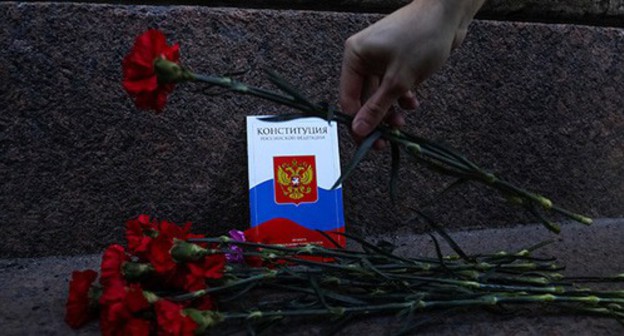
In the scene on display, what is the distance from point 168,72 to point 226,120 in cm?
65

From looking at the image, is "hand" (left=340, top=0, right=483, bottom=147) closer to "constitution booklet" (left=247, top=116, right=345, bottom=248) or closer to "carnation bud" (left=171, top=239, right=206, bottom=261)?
"carnation bud" (left=171, top=239, right=206, bottom=261)

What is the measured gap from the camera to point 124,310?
27.6 inches

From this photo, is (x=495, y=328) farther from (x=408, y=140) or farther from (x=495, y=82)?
(x=495, y=82)

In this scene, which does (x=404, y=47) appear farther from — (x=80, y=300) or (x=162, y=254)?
(x=80, y=300)

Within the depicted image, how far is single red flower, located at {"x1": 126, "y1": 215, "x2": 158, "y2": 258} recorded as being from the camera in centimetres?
80

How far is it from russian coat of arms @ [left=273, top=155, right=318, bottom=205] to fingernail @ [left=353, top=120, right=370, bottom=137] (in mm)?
515

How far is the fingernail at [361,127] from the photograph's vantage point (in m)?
0.74

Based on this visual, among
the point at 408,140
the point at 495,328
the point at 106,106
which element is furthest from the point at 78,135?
the point at 495,328

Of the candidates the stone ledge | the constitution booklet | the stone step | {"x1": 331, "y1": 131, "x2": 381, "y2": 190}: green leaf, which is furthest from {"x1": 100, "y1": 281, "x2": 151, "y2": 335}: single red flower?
the stone ledge

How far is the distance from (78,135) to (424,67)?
2.44 feet

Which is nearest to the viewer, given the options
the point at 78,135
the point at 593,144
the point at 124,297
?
the point at 124,297

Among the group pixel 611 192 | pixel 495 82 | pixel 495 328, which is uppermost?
pixel 495 82

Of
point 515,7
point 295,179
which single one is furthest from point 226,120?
point 515,7

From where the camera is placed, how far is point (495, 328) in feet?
2.85
